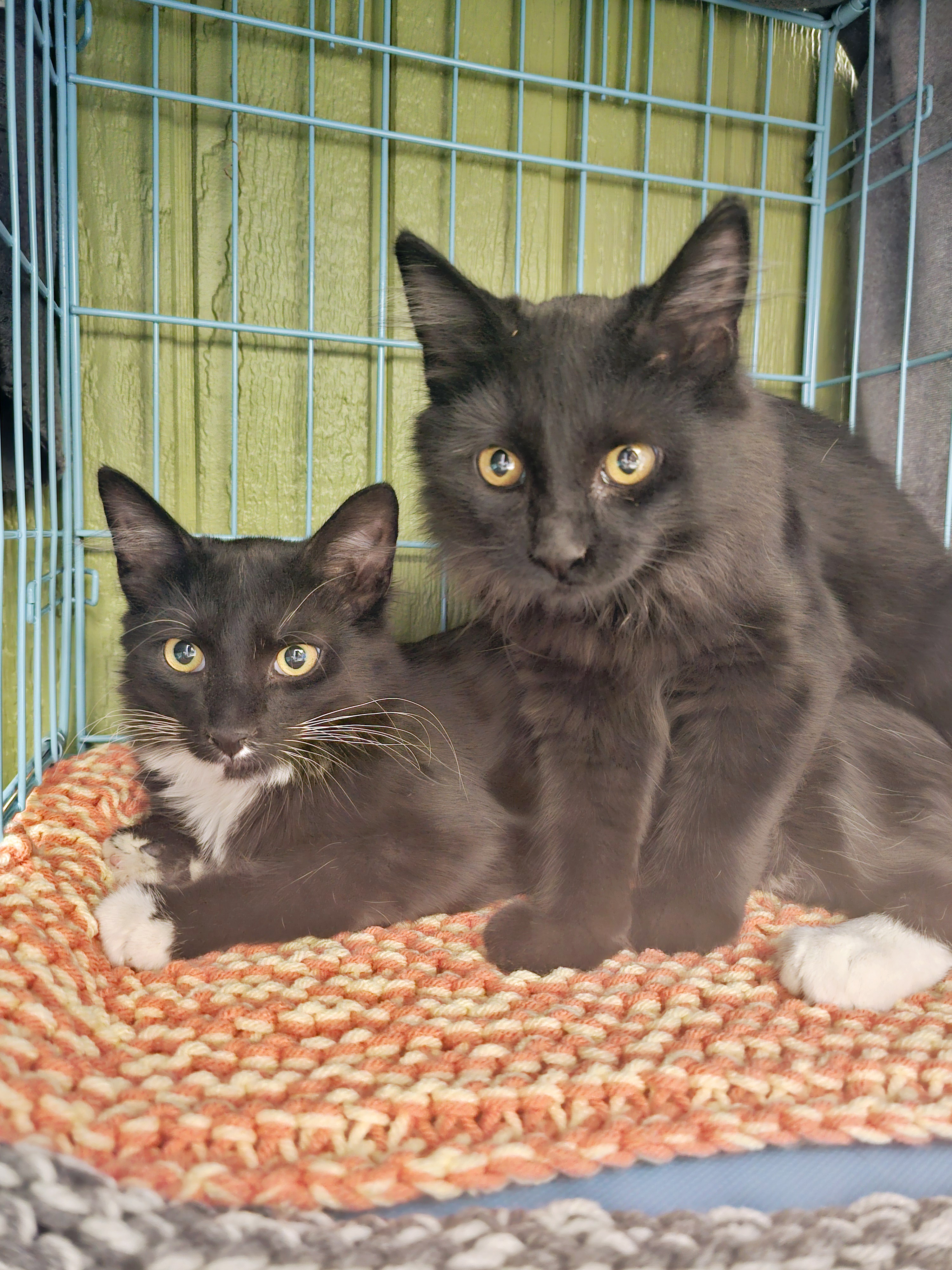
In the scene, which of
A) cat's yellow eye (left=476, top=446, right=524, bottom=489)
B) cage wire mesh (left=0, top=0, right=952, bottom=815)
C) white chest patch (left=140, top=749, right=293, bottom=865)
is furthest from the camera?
cage wire mesh (left=0, top=0, right=952, bottom=815)

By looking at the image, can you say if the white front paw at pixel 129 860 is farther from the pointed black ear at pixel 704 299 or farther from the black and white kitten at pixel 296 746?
the pointed black ear at pixel 704 299

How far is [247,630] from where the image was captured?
107 cm

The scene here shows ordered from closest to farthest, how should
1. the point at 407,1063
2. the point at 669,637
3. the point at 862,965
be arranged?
1. the point at 407,1063
2. the point at 862,965
3. the point at 669,637

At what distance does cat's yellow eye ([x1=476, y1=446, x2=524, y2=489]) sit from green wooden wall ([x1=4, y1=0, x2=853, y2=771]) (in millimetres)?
549

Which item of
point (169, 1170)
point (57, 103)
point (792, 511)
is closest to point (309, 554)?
point (792, 511)

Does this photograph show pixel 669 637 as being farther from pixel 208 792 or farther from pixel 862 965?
pixel 208 792

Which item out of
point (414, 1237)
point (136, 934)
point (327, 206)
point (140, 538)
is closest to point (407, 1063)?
point (414, 1237)

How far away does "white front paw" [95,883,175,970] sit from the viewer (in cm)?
91

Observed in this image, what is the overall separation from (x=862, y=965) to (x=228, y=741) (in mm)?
718

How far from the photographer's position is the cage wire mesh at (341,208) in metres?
1.50

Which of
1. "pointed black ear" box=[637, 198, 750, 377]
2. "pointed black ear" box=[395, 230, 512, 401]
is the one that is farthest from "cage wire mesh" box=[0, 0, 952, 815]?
"pointed black ear" box=[637, 198, 750, 377]

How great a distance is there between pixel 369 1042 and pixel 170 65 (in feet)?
5.45

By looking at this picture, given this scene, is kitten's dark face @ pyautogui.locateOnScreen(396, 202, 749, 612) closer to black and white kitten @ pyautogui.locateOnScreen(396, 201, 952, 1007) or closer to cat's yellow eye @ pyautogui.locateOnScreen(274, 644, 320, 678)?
black and white kitten @ pyautogui.locateOnScreen(396, 201, 952, 1007)

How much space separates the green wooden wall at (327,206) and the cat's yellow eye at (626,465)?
26.3 inches
